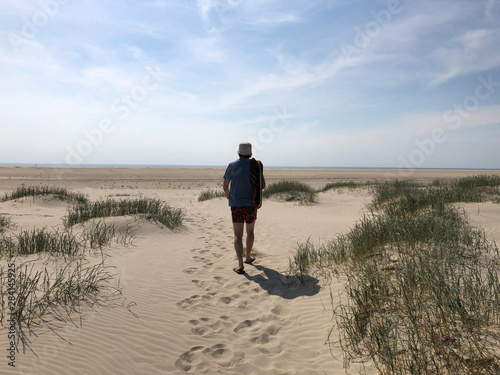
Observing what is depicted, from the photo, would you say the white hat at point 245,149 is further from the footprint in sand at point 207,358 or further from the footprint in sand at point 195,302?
the footprint in sand at point 207,358

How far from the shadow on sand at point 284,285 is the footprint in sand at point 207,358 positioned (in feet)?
5.10

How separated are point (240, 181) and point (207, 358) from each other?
2.77m

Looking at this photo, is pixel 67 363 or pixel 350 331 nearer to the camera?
pixel 67 363

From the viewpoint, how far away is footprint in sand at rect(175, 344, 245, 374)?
8.96 ft

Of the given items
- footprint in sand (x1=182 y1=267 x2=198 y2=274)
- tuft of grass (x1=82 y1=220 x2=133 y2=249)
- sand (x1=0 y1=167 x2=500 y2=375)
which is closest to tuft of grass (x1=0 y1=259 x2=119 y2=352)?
sand (x1=0 y1=167 x2=500 y2=375)

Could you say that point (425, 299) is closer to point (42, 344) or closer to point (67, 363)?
point (67, 363)

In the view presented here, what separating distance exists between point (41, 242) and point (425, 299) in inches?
244

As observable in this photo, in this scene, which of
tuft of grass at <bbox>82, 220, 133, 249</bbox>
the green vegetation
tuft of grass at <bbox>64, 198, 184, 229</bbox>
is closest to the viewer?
the green vegetation

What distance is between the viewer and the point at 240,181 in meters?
4.95

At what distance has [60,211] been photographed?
38.2 ft

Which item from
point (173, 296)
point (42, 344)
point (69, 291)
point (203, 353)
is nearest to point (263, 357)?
point (203, 353)

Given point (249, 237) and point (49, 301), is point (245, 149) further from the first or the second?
A: point (49, 301)

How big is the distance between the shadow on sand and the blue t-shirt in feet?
Answer: 4.36

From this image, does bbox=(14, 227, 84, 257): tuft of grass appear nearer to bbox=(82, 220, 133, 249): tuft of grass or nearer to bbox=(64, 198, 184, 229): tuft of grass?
bbox=(82, 220, 133, 249): tuft of grass
